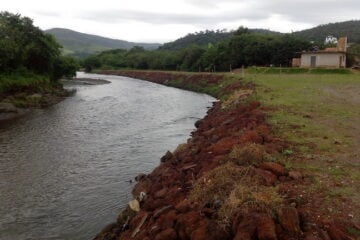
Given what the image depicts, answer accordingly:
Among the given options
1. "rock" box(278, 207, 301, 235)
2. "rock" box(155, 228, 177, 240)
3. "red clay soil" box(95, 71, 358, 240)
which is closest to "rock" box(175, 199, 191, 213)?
"red clay soil" box(95, 71, 358, 240)

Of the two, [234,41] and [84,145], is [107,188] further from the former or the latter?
[234,41]

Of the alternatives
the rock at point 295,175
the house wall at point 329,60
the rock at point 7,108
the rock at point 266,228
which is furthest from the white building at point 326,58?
the rock at point 266,228

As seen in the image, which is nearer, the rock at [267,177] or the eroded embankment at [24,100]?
the rock at [267,177]

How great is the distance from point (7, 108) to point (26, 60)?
19074 millimetres

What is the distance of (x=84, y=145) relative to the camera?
24.9 meters

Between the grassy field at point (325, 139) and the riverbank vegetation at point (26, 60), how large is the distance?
30.7m

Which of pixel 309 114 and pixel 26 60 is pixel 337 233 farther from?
pixel 26 60

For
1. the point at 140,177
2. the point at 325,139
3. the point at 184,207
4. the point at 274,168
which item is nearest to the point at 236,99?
the point at 140,177

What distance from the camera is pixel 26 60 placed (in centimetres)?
5606

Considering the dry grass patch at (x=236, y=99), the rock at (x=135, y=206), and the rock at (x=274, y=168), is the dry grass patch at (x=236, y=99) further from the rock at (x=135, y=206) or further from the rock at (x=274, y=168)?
the rock at (x=274, y=168)

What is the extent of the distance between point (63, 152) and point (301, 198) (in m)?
16.3

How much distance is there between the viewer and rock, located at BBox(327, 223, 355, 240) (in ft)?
26.5

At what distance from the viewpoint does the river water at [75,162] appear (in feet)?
44.8

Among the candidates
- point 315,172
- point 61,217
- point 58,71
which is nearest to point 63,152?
point 61,217
